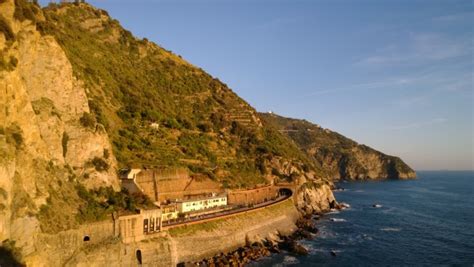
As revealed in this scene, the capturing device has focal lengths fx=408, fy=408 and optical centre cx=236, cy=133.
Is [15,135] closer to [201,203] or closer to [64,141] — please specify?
[64,141]

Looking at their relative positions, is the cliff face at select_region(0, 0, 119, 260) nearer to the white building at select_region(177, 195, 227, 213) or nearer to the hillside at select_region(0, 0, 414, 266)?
the hillside at select_region(0, 0, 414, 266)

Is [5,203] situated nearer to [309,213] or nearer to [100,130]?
[100,130]

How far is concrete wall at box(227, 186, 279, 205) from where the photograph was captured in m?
81.6

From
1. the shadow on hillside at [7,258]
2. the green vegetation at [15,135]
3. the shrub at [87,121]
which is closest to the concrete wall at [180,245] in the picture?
the shadow on hillside at [7,258]

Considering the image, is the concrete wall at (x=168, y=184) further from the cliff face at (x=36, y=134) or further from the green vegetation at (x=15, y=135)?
the green vegetation at (x=15, y=135)

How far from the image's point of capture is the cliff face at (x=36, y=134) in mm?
36281

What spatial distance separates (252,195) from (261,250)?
2678 centimetres

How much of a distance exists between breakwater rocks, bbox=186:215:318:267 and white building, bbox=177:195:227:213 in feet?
34.6

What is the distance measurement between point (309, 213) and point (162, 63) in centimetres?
7144

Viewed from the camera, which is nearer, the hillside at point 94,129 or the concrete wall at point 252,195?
the hillside at point 94,129

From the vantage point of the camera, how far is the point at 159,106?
351ft

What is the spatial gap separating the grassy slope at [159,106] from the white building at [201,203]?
8455 mm

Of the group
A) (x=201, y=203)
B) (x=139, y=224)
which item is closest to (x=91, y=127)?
(x=139, y=224)

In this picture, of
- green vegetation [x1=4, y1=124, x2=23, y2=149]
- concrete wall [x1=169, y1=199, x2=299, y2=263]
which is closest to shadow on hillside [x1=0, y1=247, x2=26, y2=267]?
green vegetation [x1=4, y1=124, x2=23, y2=149]
